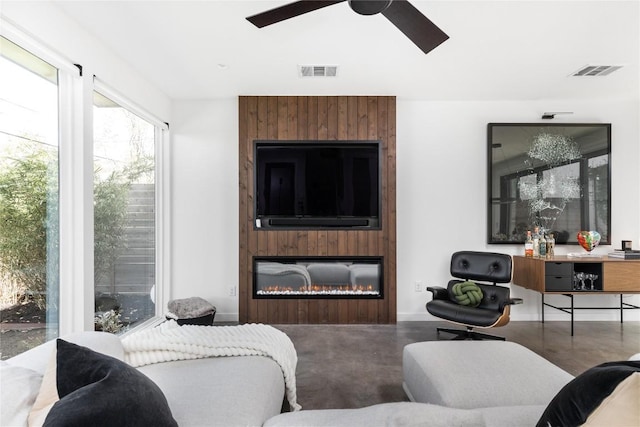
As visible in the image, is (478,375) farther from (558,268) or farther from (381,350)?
(558,268)

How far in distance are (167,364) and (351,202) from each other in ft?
8.88

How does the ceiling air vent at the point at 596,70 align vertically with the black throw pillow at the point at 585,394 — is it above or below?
above

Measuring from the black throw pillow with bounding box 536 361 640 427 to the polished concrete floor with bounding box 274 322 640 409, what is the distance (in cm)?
151

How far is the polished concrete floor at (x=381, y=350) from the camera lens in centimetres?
244

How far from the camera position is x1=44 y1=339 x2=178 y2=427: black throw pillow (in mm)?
871

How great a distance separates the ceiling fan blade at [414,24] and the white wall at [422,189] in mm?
2070

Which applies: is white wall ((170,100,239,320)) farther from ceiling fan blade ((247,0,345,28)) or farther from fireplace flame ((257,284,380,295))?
ceiling fan blade ((247,0,345,28))

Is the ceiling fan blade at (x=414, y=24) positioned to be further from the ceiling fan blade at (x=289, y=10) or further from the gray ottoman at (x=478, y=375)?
the gray ottoman at (x=478, y=375)

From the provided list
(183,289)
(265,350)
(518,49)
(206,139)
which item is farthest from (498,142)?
(183,289)

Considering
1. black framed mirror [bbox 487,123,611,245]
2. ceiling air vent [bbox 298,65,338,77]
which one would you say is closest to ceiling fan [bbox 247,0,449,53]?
ceiling air vent [bbox 298,65,338,77]

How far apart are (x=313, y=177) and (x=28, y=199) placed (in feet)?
8.30

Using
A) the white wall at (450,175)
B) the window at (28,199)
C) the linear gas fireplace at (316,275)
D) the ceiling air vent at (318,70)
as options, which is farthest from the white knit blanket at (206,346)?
the white wall at (450,175)

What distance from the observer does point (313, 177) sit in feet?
13.5

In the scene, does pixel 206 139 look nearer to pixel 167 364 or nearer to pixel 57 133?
pixel 57 133
